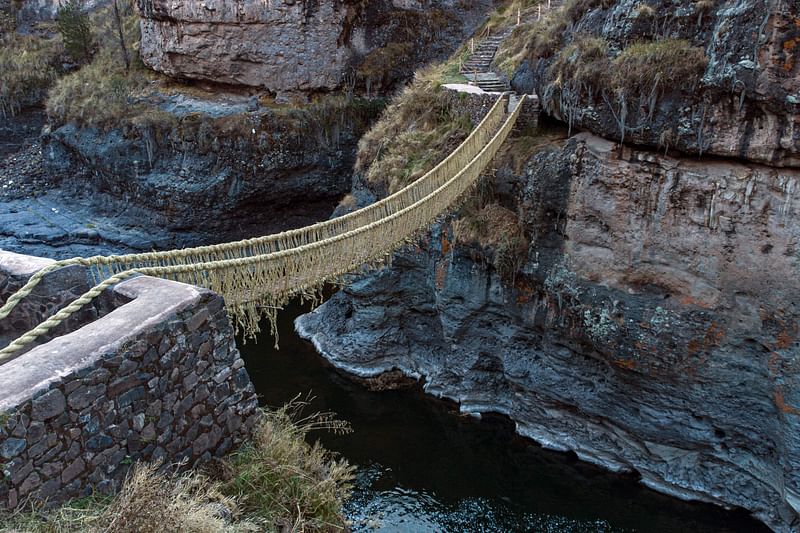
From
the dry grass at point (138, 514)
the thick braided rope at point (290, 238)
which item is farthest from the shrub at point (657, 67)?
the dry grass at point (138, 514)

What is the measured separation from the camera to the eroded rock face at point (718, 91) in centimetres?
679

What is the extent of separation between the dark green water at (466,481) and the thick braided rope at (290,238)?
3522 mm

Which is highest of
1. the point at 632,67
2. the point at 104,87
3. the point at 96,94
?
the point at 632,67

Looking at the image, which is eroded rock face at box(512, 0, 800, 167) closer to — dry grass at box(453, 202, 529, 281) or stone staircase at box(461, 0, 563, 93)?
dry grass at box(453, 202, 529, 281)

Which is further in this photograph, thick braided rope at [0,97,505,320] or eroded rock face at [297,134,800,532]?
eroded rock face at [297,134,800,532]

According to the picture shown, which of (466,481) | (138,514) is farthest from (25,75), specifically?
(138,514)

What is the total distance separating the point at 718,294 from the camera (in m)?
7.94

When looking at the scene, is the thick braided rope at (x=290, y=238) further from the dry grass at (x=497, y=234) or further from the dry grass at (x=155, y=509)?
the dry grass at (x=155, y=509)

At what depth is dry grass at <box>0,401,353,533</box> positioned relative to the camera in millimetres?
3215

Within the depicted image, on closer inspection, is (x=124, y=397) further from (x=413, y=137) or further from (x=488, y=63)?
(x=488, y=63)

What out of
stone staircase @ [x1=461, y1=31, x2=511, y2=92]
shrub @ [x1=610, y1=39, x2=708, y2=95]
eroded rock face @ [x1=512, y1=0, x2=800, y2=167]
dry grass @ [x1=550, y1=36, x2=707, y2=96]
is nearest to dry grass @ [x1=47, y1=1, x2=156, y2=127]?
stone staircase @ [x1=461, y1=31, x2=511, y2=92]

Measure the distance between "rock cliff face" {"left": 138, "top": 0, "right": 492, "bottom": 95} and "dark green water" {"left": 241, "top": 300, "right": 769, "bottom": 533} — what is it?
9.62 m

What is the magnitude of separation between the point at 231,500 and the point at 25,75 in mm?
20434

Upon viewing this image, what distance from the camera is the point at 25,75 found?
776 inches
